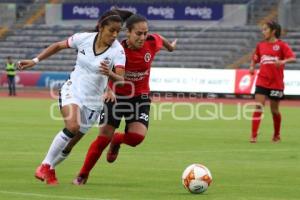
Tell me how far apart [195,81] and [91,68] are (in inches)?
1125

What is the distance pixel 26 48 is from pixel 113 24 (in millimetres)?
40648

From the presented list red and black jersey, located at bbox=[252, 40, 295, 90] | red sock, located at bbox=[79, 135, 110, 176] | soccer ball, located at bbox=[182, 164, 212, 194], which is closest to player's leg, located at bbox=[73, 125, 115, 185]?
red sock, located at bbox=[79, 135, 110, 176]

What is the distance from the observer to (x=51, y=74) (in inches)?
1832

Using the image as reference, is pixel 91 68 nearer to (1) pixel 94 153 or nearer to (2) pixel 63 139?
(2) pixel 63 139

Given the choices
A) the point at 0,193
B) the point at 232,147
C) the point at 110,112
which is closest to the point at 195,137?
the point at 232,147

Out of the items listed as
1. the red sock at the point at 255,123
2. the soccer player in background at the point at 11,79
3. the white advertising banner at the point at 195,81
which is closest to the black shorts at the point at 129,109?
the red sock at the point at 255,123

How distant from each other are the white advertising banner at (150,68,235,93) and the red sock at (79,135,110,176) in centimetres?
2754

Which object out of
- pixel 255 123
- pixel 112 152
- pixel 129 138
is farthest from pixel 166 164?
pixel 255 123

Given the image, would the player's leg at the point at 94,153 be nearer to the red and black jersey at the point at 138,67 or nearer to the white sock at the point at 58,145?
the white sock at the point at 58,145

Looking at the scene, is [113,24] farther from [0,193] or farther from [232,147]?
[232,147]

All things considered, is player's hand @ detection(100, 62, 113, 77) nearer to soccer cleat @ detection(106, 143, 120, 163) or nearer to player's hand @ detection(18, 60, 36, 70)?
player's hand @ detection(18, 60, 36, 70)

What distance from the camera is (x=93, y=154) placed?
1205 centimetres

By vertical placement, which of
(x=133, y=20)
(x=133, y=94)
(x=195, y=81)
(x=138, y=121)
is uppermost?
(x=133, y=20)

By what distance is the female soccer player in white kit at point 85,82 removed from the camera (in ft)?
38.1
